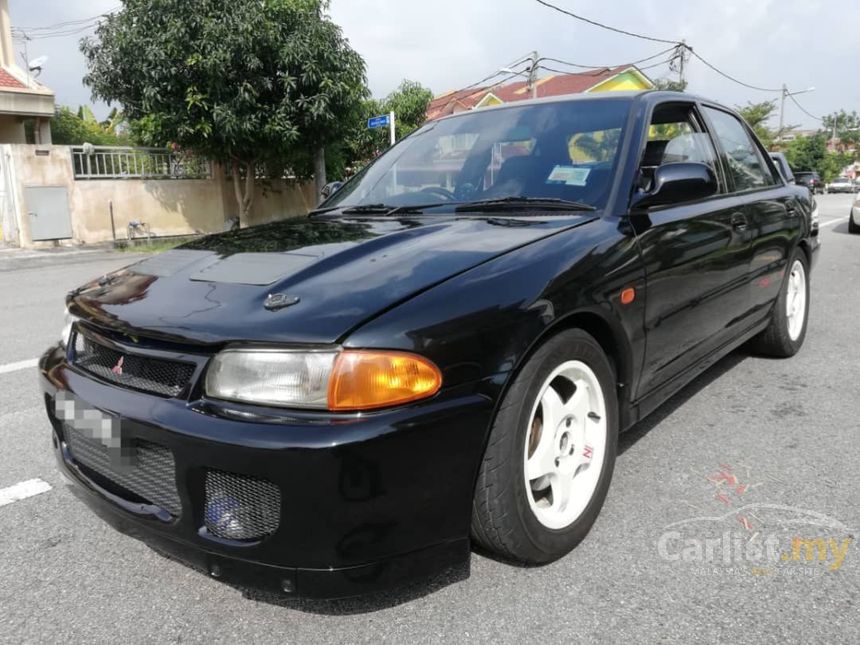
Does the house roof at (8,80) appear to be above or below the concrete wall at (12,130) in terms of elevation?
above

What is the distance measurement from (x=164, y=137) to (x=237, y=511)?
48.6 feet

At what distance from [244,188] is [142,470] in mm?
16443

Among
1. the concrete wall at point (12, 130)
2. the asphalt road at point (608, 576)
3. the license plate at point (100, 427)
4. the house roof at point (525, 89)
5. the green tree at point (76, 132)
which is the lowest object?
the asphalt road at point (608, 576)

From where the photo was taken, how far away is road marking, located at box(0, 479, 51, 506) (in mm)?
2705

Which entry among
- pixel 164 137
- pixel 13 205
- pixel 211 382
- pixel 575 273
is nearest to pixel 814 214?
pixel 575 273

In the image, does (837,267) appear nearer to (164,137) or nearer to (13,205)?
(164,137)

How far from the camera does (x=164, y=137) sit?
14820 mm

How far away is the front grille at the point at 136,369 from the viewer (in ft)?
6.01

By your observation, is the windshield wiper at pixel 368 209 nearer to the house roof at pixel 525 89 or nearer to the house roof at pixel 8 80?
the house roof at pixel 8 80

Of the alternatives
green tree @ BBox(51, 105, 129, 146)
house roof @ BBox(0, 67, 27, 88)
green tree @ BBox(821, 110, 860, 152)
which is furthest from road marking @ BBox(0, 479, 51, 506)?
green tree @ BBox(821, 110, 860, 152)

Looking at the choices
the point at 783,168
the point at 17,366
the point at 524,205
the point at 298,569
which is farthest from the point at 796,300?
the point at 17,366

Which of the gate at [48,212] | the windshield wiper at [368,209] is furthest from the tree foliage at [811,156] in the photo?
the windshield wiper at [368,209]

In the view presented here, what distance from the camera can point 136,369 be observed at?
1931 millimetres

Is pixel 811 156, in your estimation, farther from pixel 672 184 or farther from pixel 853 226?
pixel 672 184
